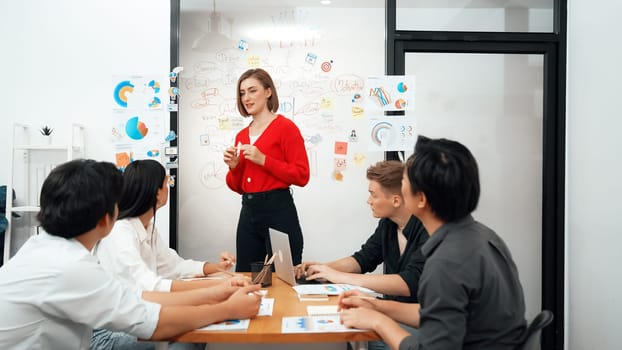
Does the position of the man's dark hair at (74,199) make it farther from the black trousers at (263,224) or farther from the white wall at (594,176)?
the white wall at (594,176)

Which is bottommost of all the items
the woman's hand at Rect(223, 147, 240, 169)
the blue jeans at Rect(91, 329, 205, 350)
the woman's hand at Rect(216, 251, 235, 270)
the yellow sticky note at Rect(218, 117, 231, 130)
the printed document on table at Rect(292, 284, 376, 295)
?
the blue jeans at Rect(91, 329, 205, 350)

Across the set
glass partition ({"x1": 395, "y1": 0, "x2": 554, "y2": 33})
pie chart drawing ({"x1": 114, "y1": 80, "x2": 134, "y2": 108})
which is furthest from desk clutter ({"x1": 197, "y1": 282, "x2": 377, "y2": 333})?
glass partition ({"x1": 395, "y1": 0, "x2": 554, "y2": 33})

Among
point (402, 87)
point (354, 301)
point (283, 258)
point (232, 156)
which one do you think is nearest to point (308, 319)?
point (354, 301)

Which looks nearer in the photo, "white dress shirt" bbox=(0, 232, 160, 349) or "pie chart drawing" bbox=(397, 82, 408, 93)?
"white dress shirt" bbox=(0, 232, 160, 349)

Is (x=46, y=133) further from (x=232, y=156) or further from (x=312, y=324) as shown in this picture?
(x=312, y=324)

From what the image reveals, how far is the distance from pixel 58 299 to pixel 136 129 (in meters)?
2.18

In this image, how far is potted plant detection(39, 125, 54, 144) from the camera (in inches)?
129

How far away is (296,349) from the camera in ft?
5.77

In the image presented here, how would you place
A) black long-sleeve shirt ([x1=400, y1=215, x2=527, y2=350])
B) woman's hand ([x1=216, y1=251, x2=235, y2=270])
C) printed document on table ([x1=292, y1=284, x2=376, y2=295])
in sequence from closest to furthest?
black long-sleeve shirt ([x1=400, y1=215, x2=527, y2=350]), printed document on table ([x1=292, y1=284, x2=376, y2=295]), woman's hand ([x1=216, y1=251, x2=235, y2=270])

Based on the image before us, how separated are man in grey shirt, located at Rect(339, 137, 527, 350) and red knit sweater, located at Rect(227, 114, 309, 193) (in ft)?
4.54

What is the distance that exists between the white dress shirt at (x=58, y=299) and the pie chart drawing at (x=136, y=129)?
2.00m

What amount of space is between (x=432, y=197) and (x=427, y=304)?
0.28m

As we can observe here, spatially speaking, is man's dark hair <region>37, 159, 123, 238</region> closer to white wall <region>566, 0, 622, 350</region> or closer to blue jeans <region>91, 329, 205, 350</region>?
blue jeans <region>91, 329, 205, 350</region>

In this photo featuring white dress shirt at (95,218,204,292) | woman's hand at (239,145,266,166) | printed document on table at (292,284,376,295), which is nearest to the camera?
white dress shirt at (95,218,204,292)
